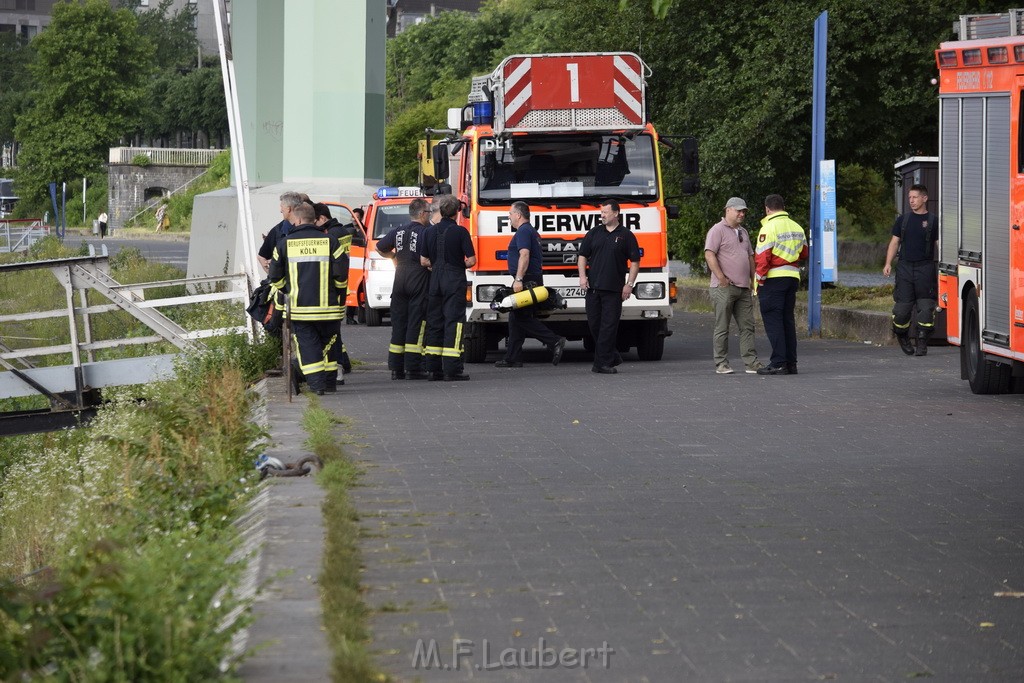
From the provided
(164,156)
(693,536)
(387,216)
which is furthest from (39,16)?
(693,536)

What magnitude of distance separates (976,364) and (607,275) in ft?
13.3

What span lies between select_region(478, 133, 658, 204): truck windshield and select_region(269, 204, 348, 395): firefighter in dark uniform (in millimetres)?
3760

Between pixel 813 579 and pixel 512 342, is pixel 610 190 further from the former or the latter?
pixel 813 579

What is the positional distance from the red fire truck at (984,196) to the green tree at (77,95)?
84361mm

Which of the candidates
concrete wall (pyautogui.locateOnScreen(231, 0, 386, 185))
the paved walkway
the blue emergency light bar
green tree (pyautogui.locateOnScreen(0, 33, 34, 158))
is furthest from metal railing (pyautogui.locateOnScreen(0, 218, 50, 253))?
green tree (pyautogui.locateOnScreen(0, 33, 34, 158))

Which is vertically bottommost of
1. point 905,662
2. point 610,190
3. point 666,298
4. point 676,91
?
point 905,662

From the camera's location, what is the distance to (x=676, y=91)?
25547 millimetres

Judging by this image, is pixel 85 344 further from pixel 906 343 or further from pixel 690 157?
pixel 906 343

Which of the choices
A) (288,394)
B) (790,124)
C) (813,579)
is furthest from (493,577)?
(790,124)

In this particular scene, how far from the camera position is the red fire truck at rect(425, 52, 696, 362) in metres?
17.6

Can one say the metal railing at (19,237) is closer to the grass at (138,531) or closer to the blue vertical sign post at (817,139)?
the grass at (138,531)

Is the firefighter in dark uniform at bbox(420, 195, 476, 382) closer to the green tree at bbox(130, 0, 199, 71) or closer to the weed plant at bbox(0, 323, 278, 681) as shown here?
the weed plant at bbox(0, 323, 278, 681)

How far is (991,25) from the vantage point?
46.3 feet

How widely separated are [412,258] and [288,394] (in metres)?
2.98
